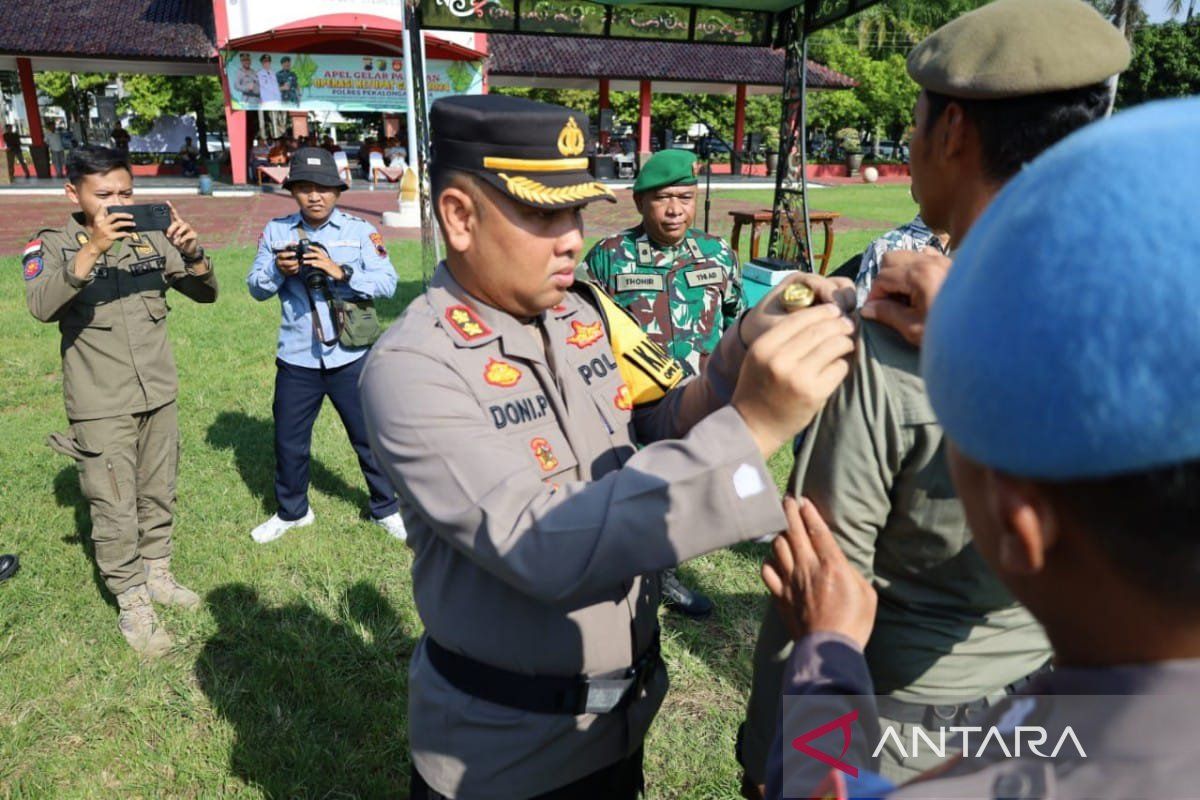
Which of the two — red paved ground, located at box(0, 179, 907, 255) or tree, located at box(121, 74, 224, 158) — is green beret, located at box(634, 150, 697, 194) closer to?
red paved ground, located at box(0, 179, 907, 255)

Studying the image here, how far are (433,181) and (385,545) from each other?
305 cm

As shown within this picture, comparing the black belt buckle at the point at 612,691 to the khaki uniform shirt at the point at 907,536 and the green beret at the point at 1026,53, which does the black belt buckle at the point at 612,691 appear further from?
the green beret at the point at 1026,53

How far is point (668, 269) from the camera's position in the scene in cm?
429

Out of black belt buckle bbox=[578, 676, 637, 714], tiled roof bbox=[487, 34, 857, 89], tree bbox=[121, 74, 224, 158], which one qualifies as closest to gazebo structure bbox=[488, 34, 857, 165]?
tiled roof bbox=[487, 34, 857, 89]

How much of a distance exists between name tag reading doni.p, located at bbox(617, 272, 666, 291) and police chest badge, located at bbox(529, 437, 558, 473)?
110 inches

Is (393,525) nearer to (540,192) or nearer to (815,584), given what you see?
(540,192)

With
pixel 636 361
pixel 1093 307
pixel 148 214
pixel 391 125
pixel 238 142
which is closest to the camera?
pixel 1093 307

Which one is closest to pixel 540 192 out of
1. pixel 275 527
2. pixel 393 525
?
pixel 393 525

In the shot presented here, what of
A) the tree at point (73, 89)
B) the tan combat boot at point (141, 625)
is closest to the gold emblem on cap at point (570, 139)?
the tan combat boot at point (141, 625)

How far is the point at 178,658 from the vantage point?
133 inches

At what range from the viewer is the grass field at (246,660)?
9.20 feet

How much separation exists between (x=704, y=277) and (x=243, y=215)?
17.2 metres

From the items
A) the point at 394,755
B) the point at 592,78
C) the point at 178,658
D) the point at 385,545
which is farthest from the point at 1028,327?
the point at 592,78

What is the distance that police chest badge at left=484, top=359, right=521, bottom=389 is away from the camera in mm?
1525
